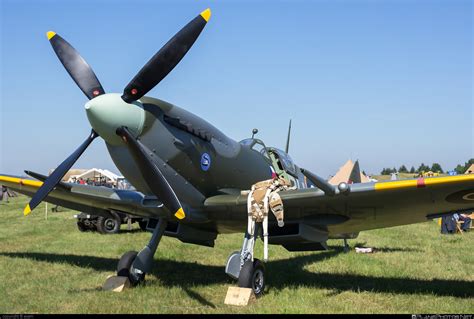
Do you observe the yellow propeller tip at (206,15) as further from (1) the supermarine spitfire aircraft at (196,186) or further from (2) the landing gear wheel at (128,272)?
(2) the landing gear wheel at (128,272)

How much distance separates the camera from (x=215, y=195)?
7488 millimetres

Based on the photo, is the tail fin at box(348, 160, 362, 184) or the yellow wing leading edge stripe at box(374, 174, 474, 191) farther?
the tail fin at box(348, 160, 362, 184)

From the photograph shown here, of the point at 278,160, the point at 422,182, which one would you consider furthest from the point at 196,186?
the point at 422,182

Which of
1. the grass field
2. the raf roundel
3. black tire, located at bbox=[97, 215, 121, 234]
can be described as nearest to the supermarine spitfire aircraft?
the raf roundel

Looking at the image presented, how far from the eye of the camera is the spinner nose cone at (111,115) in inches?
233

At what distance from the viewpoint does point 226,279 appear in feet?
27.8

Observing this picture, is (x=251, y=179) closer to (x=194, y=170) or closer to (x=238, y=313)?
(x=194, y=170)

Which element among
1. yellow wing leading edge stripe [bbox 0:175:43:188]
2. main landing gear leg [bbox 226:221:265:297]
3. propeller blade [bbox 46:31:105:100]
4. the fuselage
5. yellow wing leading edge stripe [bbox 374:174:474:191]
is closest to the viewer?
yellow wing leading edge stripe [bbox 374:174:474:191]

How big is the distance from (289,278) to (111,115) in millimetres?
4674

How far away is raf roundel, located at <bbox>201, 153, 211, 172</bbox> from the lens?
7082 millimetres

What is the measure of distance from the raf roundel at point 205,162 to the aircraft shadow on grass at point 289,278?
75.8 inches

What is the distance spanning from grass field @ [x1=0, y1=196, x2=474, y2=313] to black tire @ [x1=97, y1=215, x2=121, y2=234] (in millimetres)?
2419

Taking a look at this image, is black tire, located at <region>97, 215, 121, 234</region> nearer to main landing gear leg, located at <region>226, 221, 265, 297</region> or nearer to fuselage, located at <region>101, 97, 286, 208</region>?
fuselage, located at <region>101, 97, 286, 208</region>

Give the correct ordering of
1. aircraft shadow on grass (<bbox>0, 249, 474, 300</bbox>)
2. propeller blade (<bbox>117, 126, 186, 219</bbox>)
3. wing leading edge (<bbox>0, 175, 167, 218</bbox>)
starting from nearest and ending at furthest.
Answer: propeller blade (<bbox>117, 126, 186, 219</bbox>)
aircraft shadow on grass (<bbox>0, 249, 474, 300</bbox>)
wing leading edge (<bbox>0, 175, 167, 218</bbox>)
